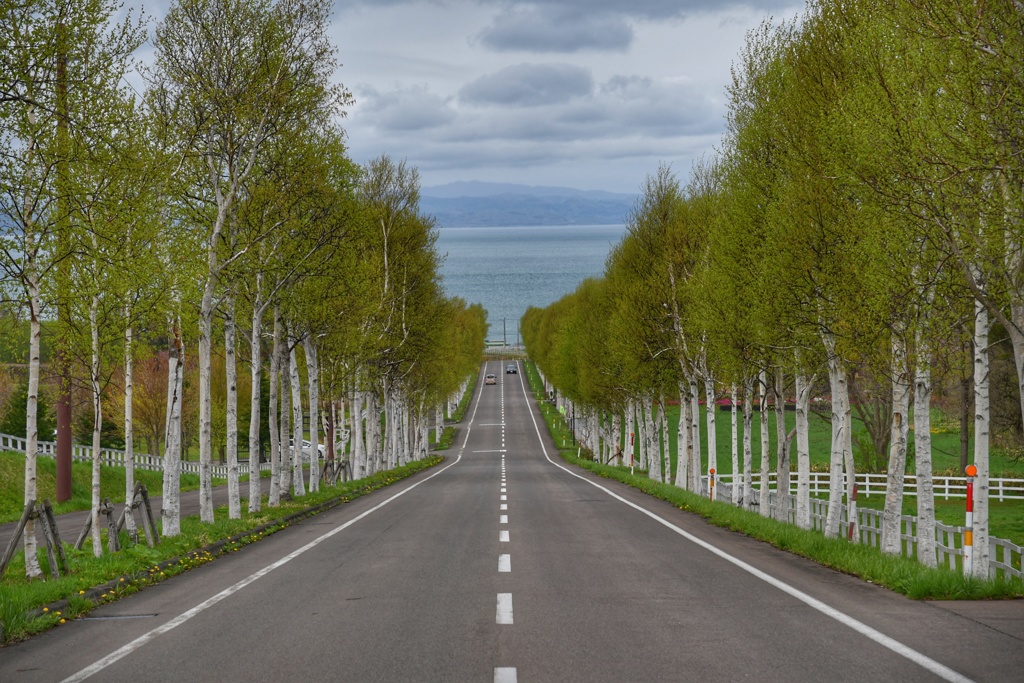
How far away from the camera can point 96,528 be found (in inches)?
562

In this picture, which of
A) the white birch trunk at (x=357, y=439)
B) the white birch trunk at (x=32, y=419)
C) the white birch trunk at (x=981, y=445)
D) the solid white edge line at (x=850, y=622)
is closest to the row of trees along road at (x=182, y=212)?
the white birch trunk at (x=32, y=419)

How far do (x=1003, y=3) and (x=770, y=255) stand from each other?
28.7 ft

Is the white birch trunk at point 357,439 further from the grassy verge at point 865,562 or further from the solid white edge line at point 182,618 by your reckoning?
the solid white edge line at point 182,618

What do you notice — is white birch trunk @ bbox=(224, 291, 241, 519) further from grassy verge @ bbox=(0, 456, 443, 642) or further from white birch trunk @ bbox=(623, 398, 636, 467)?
white birch trunk @ bbox=(623, 398, 636, 467)

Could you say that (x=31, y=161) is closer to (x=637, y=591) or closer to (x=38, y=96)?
(x=38, y=96)

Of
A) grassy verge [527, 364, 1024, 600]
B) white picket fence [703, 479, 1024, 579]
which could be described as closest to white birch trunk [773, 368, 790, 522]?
white picket fence [703, 479, 1024, 579]

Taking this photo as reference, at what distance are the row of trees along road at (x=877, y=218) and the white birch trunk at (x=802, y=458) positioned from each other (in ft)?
0.25

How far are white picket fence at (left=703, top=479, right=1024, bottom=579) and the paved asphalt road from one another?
2494 millimetres

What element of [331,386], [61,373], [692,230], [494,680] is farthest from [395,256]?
[494,680]

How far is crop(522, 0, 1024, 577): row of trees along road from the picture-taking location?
35.6 feet

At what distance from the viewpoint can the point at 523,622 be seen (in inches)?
353

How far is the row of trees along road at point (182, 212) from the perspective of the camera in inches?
472

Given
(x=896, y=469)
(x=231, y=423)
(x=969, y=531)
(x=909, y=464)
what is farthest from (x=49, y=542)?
(x=909, y=464)

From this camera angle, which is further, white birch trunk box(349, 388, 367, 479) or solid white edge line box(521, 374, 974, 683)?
white birch trunk box(349, 388, 367, 479)
